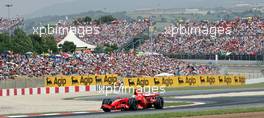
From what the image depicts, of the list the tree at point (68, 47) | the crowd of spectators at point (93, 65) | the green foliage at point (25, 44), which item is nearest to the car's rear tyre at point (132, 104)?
the crowd of spectators at point (93, 65)

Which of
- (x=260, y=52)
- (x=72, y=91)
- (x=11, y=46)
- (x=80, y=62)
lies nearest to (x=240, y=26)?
(x=260, y=52)

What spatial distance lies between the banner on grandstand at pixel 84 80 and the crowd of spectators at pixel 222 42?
3435 centimetres

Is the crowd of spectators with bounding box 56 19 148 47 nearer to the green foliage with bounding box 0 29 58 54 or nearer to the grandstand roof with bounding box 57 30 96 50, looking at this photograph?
the grandstand roof with bounding box 57 30 96 50

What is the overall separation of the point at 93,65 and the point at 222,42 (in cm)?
3887

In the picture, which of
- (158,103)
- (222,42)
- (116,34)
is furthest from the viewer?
(116,34)

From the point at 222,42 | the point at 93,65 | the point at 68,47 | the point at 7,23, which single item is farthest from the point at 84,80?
the point at 7,23

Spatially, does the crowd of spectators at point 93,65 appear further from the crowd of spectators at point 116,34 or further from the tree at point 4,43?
the crowd of spectators at point 116,34

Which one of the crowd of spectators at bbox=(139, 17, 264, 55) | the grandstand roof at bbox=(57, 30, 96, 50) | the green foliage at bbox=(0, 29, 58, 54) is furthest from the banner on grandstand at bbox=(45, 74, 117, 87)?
the grandstand roof at bbox=(57, 30, 96, 50)

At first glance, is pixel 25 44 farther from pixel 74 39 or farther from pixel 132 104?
pixel 132 104

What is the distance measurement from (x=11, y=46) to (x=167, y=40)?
34130 millimetres

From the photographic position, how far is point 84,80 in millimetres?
58344

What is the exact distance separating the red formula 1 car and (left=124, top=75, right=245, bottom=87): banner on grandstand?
24.1m

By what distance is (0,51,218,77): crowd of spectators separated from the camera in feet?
189

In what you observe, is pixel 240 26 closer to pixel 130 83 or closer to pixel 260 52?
pixel 260 52
